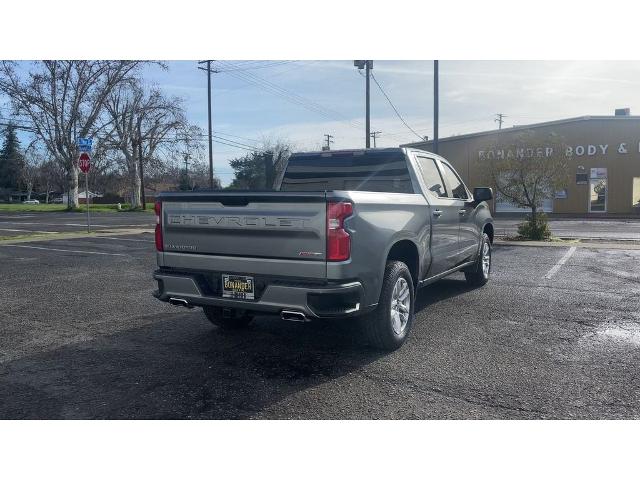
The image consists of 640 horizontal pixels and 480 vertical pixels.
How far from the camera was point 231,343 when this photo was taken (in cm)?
527

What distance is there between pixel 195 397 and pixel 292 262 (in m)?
1.24

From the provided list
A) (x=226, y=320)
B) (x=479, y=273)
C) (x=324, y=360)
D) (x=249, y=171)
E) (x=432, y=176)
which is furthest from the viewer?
(x=249, y=171)

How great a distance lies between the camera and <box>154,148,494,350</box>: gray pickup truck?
13.8ft

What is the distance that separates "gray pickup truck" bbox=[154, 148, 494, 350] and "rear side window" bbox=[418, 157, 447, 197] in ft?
0.47

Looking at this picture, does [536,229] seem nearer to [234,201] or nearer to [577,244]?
[577,244]

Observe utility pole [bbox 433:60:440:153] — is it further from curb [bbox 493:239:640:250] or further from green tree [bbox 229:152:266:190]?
green tree [bbox 229:152:266:190]

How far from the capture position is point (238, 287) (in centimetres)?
452

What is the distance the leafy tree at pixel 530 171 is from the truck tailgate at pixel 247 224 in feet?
43.6

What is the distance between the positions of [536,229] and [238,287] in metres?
13.9

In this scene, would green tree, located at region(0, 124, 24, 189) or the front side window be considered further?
green tree, located at region(0, 124, 24, 189)

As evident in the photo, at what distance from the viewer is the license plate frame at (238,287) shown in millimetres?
4453

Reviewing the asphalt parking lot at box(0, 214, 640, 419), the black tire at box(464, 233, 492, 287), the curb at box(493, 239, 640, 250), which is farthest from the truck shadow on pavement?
the curb at box(493, 239, 640, 250)

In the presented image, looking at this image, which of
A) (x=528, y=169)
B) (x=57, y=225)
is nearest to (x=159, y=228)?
(x=528, y=169)

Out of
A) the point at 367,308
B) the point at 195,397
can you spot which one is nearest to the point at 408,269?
the point at 367,308
